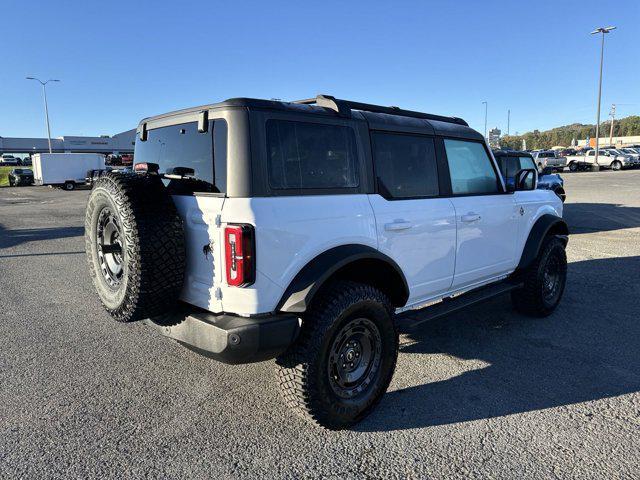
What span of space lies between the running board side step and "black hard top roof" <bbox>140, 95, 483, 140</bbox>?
57.0 inches

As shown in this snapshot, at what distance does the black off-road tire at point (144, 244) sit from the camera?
8.65 feet

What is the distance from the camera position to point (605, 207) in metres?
15.2

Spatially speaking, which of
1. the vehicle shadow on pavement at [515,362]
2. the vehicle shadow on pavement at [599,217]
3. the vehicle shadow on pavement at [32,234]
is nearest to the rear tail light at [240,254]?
the vehicle shadow on pavement at [515,362]

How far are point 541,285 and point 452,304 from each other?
63.9 inches

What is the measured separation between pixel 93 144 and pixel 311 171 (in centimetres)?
8615

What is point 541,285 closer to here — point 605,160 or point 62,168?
point 62,168

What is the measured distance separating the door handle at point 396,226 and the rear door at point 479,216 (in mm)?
682

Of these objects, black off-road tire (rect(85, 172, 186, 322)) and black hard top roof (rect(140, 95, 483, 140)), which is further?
→ black hard top roof (rect(140, 95, 483, 140))

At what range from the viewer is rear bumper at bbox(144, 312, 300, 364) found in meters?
2.57

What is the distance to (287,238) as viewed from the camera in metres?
2.69

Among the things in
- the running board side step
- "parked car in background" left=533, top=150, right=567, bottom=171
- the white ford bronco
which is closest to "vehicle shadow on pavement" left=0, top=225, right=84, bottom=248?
the white ford bronco

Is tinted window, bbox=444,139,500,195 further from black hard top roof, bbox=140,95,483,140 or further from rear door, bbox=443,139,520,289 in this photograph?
black hard top roof, bbox=140,95,483,140

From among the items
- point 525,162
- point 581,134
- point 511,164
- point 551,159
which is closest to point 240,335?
point 511,164

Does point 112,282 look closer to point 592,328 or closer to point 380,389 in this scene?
point 380,389
